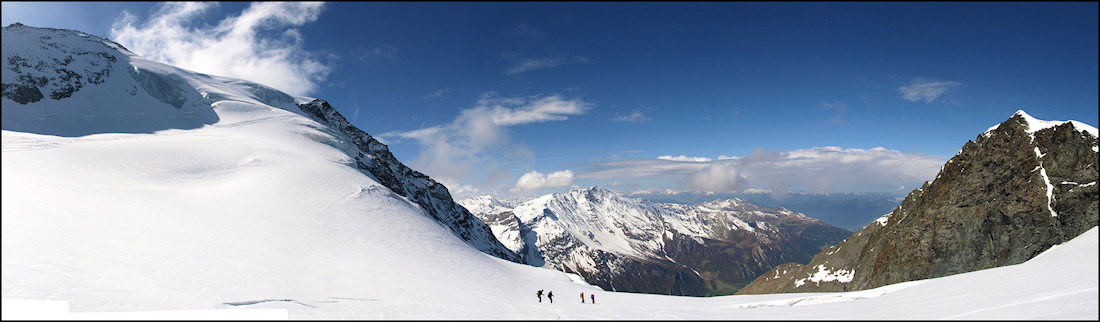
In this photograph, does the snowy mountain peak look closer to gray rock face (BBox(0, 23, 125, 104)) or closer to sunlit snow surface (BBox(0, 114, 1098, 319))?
sunlit snow surface (BBox(0, 114, 1098, 319))

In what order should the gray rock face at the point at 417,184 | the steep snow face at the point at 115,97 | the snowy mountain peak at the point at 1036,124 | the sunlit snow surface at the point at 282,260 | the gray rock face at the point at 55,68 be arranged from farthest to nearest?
the gray rock face at the point at 417,184 < the gray rock face at the point at 55,68 < the steep snow face at the point at 115,97 < the snowy mountain peak at the point at 1036,124 < the sunlit snow surface at the point at 282,260

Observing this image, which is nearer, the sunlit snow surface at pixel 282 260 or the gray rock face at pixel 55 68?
the sunlit snow surface at pixel 282 260

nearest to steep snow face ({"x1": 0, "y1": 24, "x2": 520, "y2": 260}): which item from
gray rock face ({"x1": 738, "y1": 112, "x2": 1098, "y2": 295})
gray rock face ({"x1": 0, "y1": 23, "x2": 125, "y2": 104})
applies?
gray rock face ({"x1": 0, "y1": 23, "x2": 125, "y2": 104})

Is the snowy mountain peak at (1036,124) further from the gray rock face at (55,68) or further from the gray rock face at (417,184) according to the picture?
A: the gray rock face at (55,68)

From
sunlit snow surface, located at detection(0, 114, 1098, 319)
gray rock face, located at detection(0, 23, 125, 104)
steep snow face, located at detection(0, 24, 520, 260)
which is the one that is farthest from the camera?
gray rock face, located at detection(0, 23, 125, 104)

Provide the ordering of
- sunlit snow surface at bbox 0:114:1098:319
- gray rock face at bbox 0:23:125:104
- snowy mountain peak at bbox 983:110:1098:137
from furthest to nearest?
gray rock face at bbox 0:23:125:104
snowy mountain peak at bbox 983:110:1098:137
sunlit snow surface at bbox 0:114:1098:319

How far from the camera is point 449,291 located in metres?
34.1

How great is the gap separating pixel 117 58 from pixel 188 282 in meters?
134

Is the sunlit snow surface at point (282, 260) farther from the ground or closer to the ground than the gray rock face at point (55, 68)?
closer to the ground

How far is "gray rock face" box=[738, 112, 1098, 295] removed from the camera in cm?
6850

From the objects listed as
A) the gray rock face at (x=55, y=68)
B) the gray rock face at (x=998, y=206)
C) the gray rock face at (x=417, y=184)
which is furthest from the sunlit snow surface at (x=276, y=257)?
the gray rock face at (x=417, y=184)

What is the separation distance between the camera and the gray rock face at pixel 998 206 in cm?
6850

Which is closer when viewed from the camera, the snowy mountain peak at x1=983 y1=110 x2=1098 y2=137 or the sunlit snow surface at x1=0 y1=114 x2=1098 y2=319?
the sunlit snow surface at x1=0 y1=114 x2=1098 y2=319

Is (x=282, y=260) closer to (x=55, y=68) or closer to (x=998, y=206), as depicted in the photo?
(x=55, y=68)
